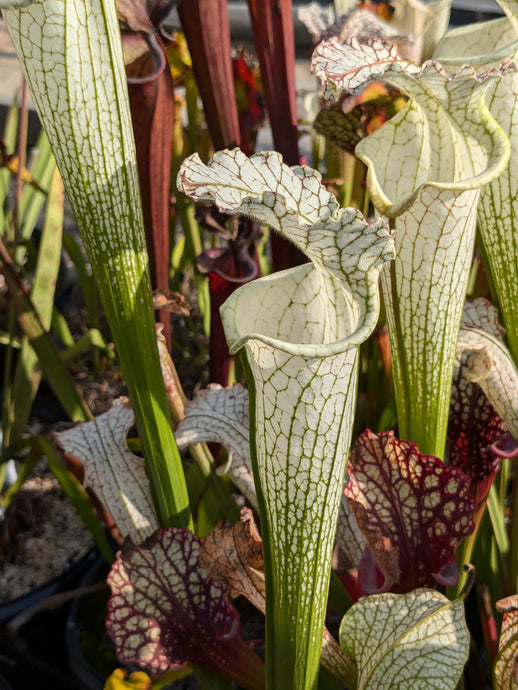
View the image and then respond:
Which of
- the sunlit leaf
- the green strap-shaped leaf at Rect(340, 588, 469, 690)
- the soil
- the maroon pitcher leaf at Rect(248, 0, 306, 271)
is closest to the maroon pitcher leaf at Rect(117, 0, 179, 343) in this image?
the maroon pitcher leaf at Rect(248, 0, 306, 271)

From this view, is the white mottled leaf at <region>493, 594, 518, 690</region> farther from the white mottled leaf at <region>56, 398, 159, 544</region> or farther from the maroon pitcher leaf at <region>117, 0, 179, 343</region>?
the maroon pitcher leaf at <region>117, 0, 179, 343</region>

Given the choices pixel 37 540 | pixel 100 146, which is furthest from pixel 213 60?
pixel 37 540

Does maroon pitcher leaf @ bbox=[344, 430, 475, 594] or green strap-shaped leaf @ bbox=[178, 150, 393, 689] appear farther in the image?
maroon pitcher leaf @ bbox=[344, 430, 475, 594]

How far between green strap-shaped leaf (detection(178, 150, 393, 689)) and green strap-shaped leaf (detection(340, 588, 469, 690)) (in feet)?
0.15

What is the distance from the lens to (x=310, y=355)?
1.41 feet

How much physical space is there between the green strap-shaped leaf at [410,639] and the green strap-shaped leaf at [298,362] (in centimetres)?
5

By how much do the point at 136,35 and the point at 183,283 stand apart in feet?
3.54

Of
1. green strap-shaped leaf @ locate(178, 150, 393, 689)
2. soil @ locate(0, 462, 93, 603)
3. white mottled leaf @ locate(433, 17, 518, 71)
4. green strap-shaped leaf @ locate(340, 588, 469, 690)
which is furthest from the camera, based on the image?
soil @ locate(0, 462, 93, 603)

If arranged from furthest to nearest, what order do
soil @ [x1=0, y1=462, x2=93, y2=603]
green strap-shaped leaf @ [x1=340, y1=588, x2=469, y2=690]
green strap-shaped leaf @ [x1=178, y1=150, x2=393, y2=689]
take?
1. soil @ [x1=0, y1=462, x2=93, y2=603]
2. green strap-shaped leaf @ [x1=340, y1=588, x2=469, y2=690]
3. green strap-shaped leaf @ [x1=178, y1=150, x2=393, y2=689]

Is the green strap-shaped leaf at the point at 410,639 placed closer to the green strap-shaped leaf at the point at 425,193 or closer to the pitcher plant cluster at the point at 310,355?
the pitcher plant cluster at the point at 310,355

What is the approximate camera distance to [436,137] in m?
0.56

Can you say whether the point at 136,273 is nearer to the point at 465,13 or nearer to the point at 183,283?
the point at 183,283

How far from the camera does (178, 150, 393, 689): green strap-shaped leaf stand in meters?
0.42

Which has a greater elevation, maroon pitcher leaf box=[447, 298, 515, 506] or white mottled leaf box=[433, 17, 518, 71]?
white mottled leaf box=[433, 17, 518, 71]
